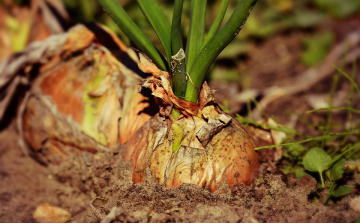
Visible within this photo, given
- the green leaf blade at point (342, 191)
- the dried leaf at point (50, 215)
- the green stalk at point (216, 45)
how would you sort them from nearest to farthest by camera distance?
the green stalk at point (216, 45)
the green leaf blade at point (342, 191)
the dried leaf at point (50, 215)

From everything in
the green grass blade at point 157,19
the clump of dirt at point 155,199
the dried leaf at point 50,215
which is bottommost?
the dried leaf at point 50,215

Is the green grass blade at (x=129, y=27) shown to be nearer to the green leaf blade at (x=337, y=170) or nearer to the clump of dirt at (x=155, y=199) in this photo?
the clump of dirt at (x=155, y=199)

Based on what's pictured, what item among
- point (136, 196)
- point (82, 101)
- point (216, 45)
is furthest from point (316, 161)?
point (82, 101)

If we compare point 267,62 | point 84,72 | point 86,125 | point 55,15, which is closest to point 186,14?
point 267,62

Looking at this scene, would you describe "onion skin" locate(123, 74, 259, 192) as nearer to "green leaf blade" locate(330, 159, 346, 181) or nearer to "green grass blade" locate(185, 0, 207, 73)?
"green grass blade" locate(185, 0, 207, 73)

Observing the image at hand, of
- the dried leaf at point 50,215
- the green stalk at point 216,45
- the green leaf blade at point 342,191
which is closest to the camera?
the green stalk at point 216,45

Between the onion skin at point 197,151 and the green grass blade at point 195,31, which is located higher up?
the green grass blade at point 195,31

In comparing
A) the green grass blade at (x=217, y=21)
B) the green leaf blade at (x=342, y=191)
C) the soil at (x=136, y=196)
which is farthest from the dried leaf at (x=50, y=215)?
the green leaf blade at (x=342, y=191)
